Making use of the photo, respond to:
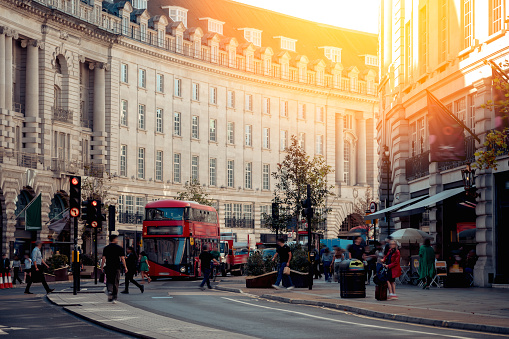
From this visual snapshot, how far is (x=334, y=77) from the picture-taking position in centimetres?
10969

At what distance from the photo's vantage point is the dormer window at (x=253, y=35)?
104 meters

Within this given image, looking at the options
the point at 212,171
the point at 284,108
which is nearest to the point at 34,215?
the point at 212,171

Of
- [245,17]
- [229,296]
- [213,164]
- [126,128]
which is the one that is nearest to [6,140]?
[126,128]

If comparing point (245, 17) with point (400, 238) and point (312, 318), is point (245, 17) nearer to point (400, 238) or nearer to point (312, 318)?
point (400, 238)

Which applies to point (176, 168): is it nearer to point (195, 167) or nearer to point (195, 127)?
point (195, 167)

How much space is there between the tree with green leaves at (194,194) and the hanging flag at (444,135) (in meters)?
49.3

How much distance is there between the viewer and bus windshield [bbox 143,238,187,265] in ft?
163

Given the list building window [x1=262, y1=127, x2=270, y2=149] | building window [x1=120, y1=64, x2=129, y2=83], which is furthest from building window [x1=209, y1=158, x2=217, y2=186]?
building window [x1=120, y1=64, x2=129, y2=83]

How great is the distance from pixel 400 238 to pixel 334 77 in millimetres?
72178

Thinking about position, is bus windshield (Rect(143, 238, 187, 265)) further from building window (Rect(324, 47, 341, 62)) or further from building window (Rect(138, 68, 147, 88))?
building window (Rect(324, 47, 341, 62))

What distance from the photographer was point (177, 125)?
90.5 m

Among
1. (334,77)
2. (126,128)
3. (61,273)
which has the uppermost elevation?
(334,77)

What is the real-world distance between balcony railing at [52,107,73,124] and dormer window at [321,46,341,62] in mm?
45566

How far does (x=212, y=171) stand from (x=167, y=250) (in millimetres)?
45313
